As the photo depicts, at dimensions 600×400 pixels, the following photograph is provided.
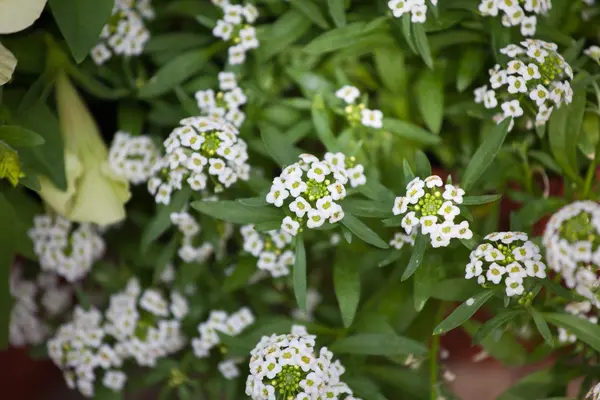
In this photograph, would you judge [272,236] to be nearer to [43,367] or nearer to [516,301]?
[516,301]

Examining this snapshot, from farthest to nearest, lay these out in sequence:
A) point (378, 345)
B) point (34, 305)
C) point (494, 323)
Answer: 1. point (34, 305)
2. point (378, 345)
3. point (494, 323)

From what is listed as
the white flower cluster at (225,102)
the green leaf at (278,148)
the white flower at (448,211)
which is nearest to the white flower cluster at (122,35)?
the white flower cluster at (225,102)

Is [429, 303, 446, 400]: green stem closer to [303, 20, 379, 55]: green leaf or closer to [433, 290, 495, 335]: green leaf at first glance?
[433, 290, 495, 335]: green leaf

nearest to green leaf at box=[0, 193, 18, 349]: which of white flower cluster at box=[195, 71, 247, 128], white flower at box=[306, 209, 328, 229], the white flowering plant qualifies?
the white flowering plant

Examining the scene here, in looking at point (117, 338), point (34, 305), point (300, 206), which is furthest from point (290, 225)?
point (34, 305)

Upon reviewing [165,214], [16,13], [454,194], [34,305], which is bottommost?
[34,305]

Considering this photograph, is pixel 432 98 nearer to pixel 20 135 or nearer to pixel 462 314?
pixel 462 314
